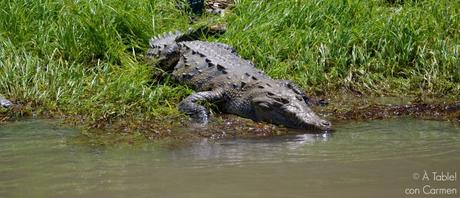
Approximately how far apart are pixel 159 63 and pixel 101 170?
13.3ft

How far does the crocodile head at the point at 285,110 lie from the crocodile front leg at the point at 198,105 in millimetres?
469

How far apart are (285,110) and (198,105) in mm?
865

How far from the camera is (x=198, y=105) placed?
695 centimetres

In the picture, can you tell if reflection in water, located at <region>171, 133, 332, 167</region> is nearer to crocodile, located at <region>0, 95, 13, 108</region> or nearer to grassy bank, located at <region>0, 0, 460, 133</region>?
grassy bank, located at <region>0, 0, 460, 133</region>

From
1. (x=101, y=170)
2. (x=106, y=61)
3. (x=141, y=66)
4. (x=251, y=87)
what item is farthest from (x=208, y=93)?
(x=101, y=170)

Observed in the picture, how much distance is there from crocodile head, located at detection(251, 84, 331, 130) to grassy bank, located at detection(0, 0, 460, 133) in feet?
2.97

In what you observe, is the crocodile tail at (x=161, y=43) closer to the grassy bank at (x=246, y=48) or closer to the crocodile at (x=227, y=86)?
the crocodile at (x=227, y=86)

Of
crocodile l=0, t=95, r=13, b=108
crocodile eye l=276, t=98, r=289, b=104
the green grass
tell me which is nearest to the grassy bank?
the green grass

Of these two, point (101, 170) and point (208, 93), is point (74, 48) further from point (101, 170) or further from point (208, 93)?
point (101, 170)

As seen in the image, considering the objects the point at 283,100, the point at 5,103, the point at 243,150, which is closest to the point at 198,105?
the point at 283,100

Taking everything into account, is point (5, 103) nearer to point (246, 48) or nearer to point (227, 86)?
point (227, 86)

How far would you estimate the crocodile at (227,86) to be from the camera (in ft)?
21.6

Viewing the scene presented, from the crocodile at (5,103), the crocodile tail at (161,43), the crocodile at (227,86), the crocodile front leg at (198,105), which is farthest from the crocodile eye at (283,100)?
the crocodile at (5,103)

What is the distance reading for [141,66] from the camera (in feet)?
26.6
